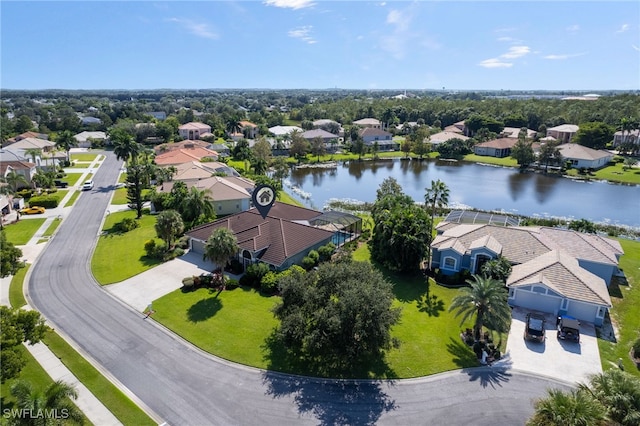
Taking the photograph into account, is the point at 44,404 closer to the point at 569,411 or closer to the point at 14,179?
the point at 569,411

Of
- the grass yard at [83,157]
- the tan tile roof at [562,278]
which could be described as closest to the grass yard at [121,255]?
the tan tile roof at [562,278]

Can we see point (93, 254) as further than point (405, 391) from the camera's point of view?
Yes

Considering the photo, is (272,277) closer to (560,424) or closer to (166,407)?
(166,407)

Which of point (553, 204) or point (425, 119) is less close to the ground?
point (425, 119)

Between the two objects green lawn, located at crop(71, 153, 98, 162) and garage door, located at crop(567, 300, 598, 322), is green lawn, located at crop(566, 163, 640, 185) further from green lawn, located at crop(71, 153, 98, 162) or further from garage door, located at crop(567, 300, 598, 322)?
green lawn, located at crop(71, 153, 98, 162)

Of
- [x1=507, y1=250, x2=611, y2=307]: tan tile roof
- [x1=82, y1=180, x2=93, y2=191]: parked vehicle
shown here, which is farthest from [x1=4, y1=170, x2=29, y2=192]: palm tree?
[x1=507, y1=250, x2=611, y2=307]: tan tile roof

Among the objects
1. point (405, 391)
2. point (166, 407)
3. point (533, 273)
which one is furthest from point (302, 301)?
point (533, 273)
